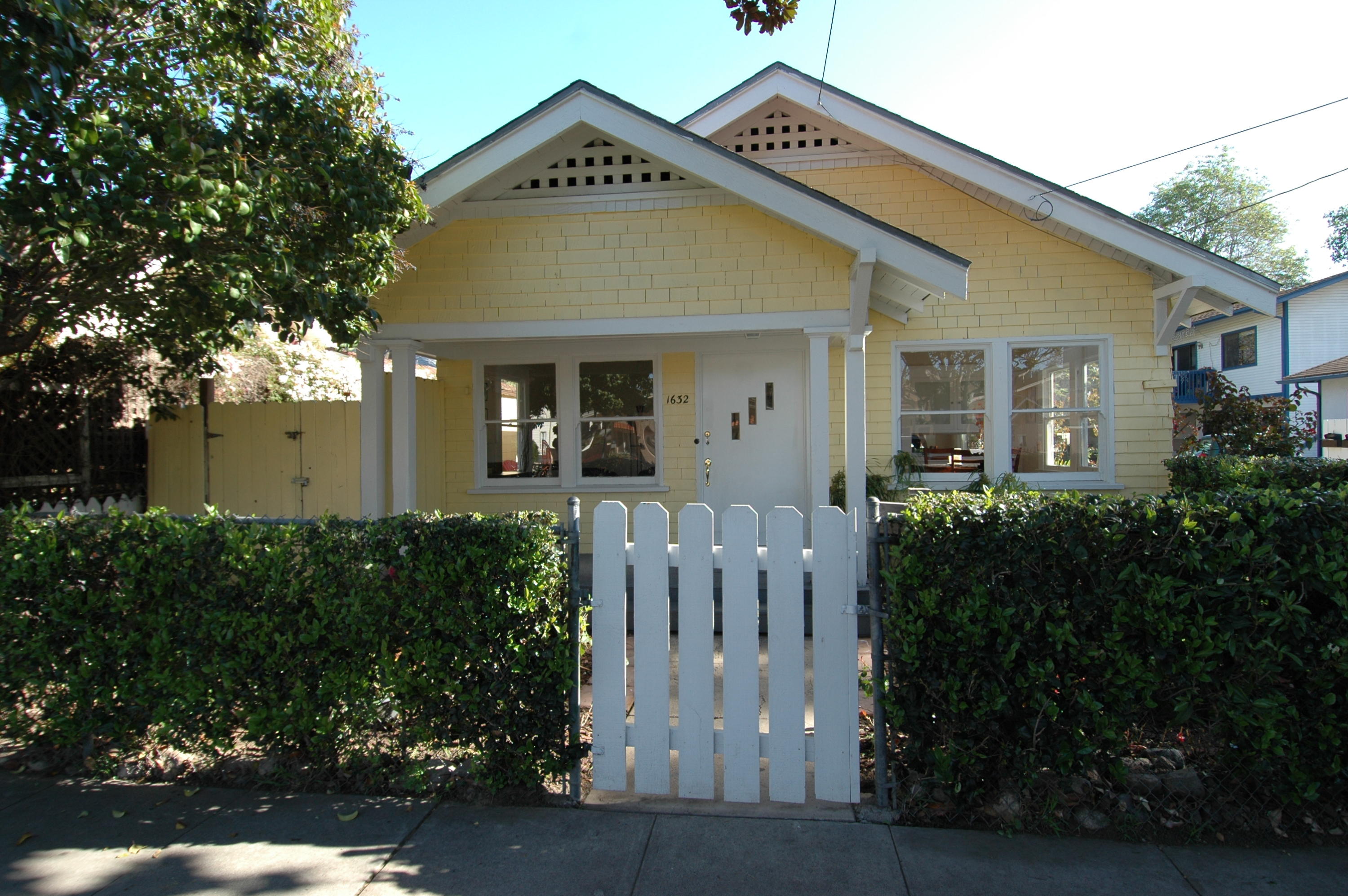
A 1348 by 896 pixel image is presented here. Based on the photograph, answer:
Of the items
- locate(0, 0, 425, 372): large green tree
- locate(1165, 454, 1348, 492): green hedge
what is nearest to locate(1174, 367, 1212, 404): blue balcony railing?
locate(1165, 454, 1348, 492): green hedge

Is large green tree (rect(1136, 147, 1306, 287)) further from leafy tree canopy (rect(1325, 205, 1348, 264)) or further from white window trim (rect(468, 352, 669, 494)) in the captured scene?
white window trim (rect(468, 352, 669, 494))

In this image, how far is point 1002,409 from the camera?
28.4 ft

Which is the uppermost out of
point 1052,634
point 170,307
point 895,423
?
point 170,307

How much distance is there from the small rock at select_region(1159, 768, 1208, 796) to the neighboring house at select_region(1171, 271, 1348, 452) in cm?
2338

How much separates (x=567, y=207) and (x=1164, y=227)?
49742 mm

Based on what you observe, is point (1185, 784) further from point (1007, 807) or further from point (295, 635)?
point (295, 635)

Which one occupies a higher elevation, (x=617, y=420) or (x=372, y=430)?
(x=617, y=420)

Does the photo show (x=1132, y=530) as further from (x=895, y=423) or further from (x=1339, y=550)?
(x=895, y=423)

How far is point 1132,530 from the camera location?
3135 mm

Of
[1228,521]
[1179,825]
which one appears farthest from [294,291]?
[1179,825]

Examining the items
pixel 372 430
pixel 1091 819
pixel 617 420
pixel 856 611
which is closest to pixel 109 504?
pixel 372 430

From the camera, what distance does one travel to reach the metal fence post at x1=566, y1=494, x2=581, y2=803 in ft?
11.7

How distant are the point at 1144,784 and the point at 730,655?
6.14ft

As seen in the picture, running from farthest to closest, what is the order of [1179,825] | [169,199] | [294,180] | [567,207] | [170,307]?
[567,207] < [170,307] < [294,180] < [169,199] < [1179,825]
